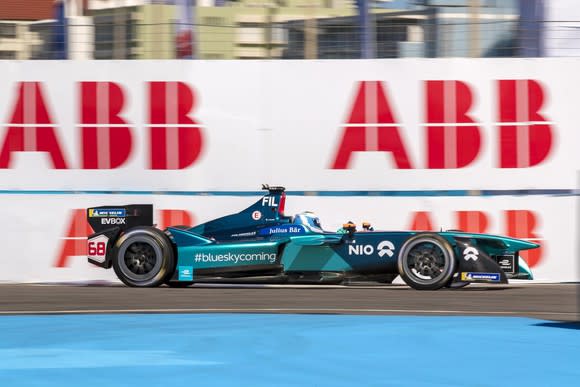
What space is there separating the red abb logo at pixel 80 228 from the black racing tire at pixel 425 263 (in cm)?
278

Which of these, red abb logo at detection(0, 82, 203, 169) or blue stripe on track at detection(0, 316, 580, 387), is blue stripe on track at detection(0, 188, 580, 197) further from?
blue stripe on track at detection(0, 316, 580, 387)

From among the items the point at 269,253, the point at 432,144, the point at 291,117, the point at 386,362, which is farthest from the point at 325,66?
the point at 386,362

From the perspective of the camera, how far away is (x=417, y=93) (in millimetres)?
13148

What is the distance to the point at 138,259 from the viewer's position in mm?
12125

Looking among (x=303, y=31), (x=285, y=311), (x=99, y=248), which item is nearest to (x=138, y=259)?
(x=99, y=248)

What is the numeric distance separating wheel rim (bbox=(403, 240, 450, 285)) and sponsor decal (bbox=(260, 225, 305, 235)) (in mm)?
1173

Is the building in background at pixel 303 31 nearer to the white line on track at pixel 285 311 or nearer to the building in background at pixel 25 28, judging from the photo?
the building in background at pixel 25 28

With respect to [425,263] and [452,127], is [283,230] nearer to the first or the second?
[425,263]

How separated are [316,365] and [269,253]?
16.4 ft

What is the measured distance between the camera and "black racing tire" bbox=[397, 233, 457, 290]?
11.5 m

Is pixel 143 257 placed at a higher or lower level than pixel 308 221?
lower

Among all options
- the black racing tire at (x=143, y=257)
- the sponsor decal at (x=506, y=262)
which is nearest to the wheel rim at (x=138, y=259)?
the black racing tire at (x=143, y=257)

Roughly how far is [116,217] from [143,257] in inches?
21.4

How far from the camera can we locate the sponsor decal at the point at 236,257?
38.8 feet
